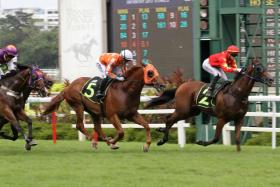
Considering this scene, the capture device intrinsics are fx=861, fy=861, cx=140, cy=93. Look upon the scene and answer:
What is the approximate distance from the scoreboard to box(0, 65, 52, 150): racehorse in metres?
4.30

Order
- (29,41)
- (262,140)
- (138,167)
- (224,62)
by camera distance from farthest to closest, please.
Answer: (29,41) < (262,140) < (224,62) < (138,167)

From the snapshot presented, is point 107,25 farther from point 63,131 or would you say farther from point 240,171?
point 240,171

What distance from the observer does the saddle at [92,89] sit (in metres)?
11.2

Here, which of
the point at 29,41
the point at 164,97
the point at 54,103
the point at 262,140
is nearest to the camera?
the point at 164,97

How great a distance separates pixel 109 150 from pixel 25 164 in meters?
2.33

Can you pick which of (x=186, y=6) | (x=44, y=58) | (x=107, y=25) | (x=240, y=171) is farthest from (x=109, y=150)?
(x=44, y=58)

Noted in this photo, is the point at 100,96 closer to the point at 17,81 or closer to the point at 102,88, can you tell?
the point at 102,88

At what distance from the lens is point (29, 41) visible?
1202 inches

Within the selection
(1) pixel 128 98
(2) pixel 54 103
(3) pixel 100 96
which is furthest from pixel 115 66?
(2) pixel 54 103

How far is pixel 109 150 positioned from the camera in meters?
11.1

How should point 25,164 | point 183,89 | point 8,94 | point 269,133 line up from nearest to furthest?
point 25,164
point 8,94
point 183,89
point 269,133

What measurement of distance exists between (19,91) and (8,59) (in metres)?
0.44

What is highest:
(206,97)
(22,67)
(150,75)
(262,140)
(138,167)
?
(22,67)

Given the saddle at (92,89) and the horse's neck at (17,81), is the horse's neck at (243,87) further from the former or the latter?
the horse's neck at (17,81)
